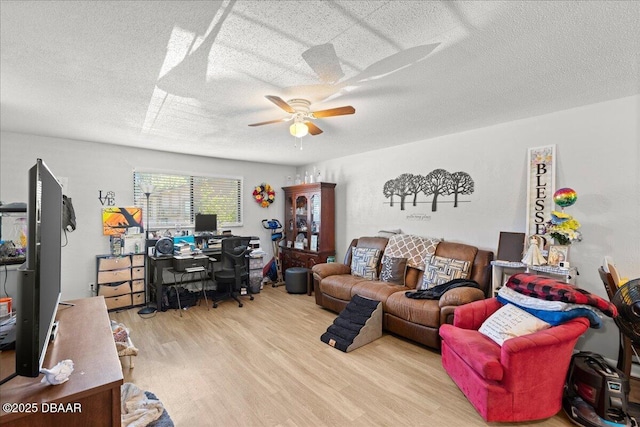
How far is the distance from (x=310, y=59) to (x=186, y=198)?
3942mm

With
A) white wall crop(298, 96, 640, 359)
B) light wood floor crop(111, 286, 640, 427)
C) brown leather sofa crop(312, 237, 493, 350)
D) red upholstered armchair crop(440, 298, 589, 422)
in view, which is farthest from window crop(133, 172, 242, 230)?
red upholstered armchair crop(440, 298, 589, 422)

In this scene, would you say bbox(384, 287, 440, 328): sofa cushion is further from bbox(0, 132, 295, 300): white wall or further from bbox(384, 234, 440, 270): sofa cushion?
bbox(0, 132, 295, 300): white wall

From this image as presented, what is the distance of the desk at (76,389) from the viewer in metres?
0.97

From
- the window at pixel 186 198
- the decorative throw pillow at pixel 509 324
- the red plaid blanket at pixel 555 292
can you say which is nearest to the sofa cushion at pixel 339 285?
the decorative throw pillow at pixel 509 324

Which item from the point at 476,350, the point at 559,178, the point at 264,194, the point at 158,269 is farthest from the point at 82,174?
the point at 559,178

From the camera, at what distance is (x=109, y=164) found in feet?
14.3

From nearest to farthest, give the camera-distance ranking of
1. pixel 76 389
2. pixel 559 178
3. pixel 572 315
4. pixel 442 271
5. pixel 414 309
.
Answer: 1. pixel 76 389
2. pixel 572 315
3. pixel 559 178
4. pixel 414 309
5. pixel 442 271

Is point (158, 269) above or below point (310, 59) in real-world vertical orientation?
below

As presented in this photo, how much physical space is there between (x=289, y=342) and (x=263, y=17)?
2.95m

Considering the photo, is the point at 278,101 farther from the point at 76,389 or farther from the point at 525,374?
the point at 525,374

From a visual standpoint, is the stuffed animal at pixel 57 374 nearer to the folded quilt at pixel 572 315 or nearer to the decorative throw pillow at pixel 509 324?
the decorative throw pillow at pixel 509 324

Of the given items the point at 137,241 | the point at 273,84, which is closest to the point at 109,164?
the point at 137,241

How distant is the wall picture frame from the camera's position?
8.73 ft

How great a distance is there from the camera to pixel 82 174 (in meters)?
4.15
